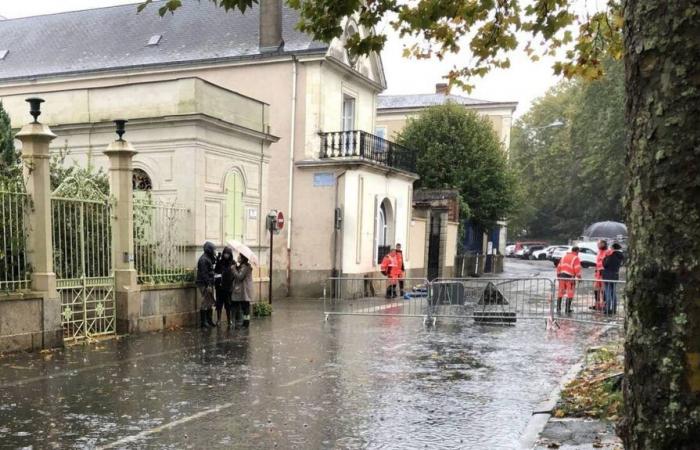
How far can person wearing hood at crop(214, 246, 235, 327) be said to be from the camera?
1293 cm

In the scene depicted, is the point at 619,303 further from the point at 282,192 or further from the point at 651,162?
the point at 651,162

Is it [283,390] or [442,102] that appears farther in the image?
[442,102]

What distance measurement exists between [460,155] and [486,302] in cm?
1703

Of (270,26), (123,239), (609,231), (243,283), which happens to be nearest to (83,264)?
(123,239)

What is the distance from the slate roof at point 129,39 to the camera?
21.5 meters

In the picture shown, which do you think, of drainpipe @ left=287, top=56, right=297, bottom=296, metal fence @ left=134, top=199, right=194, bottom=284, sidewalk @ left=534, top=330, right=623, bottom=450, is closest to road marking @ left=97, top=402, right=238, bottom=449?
sidewalk @ left=534, top=330, right=623, bottom=450

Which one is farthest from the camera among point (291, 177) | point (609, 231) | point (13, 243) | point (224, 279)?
point (609, 231)

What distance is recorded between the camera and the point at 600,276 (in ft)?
54.5

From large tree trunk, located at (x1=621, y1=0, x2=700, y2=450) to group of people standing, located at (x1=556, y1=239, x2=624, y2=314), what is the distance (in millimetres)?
13540

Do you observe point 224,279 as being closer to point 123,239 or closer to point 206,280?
point 206,280

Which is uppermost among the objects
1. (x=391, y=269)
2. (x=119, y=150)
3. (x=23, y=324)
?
(x=119, y=150)

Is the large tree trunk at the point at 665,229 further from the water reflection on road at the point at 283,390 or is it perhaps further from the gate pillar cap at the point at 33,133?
the gate pillar cap at the point at 33,133

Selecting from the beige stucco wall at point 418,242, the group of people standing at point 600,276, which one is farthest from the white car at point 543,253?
the group of people standing at point 600,276

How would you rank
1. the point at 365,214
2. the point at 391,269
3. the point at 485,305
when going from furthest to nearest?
the point at 365,214 < the point at 391,269 < the point at 485,305
